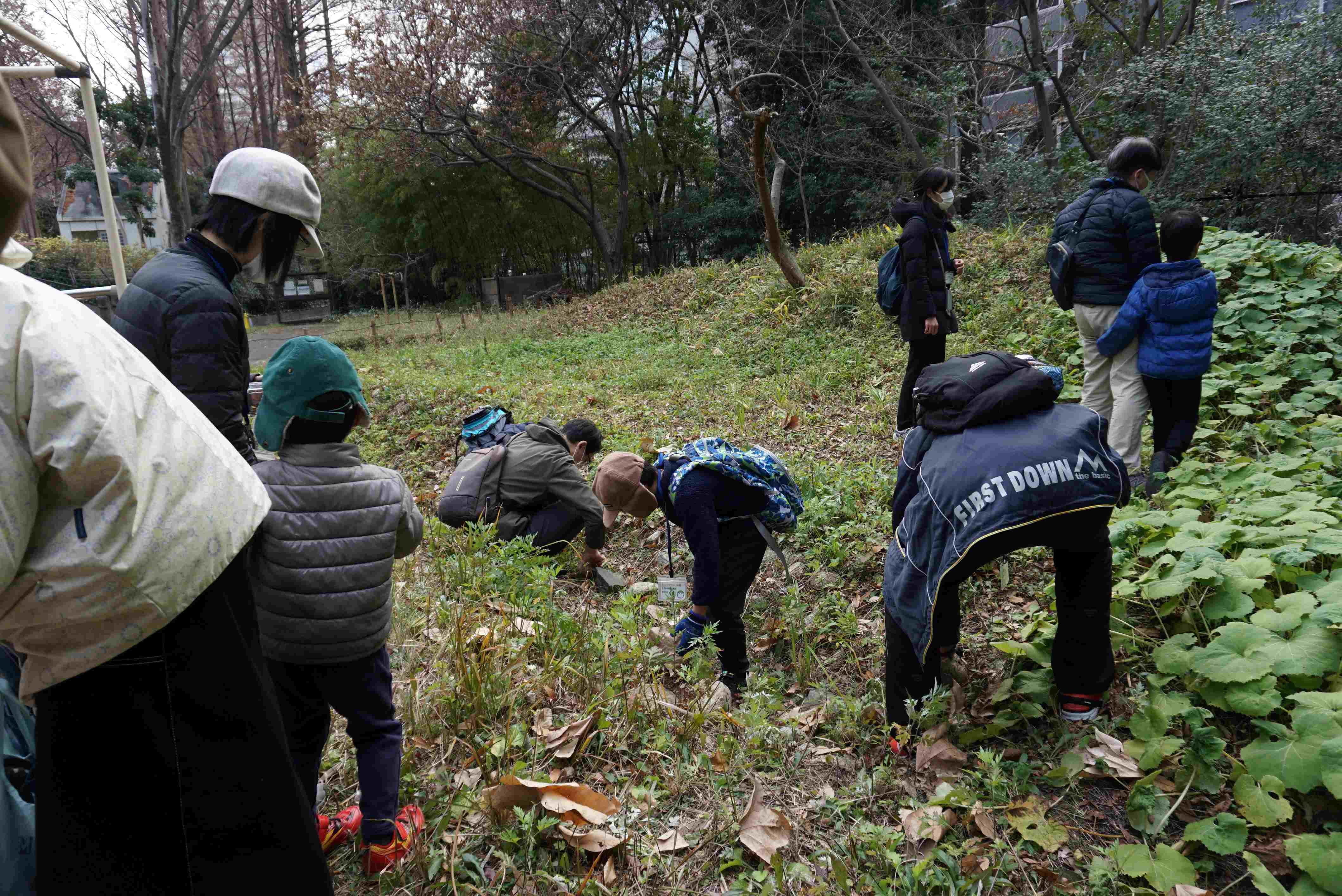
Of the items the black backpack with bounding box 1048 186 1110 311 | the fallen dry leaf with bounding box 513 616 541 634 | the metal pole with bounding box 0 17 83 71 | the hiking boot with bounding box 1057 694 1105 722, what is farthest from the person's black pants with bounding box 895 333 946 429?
the metal pole with bounding box 0 17 83 71

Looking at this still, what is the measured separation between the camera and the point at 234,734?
53.2 inches

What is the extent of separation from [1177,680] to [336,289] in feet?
97.1

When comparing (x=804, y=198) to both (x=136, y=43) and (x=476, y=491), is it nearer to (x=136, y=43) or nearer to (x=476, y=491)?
(x=136, y=43)

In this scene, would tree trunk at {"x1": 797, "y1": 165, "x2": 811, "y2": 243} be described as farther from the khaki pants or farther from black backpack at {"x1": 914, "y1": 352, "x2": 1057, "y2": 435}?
black backpack at {"x1": 914, "y1": 352, "x2": 1057, "y2": 435}

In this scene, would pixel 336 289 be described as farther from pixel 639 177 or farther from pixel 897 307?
pixel 897 307

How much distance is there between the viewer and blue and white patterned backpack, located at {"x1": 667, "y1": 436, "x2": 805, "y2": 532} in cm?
317

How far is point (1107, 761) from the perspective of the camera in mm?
2346

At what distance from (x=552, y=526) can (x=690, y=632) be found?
1412mm

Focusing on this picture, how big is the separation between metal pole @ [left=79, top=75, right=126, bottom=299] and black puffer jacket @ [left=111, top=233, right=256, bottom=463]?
5.90ft

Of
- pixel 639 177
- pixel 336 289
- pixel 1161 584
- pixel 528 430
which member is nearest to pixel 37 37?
pixel 528 430

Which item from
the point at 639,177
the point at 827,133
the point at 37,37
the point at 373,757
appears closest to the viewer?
the point at 373,757

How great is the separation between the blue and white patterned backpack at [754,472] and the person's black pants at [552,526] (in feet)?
4.38

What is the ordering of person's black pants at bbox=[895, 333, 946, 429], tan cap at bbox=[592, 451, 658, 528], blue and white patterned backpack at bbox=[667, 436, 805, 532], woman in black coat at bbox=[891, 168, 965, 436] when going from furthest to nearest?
person's black pants at bbox=[895, 333, 946, 429] < woman in black coat at bbox=[891, 168, 965, 436] < tan cap at bbox=[592, 451, 658, 528] < blue and white patterned backpack at bbox=[667, 436, 805, 532]

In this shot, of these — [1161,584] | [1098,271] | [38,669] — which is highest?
[1098,271]
